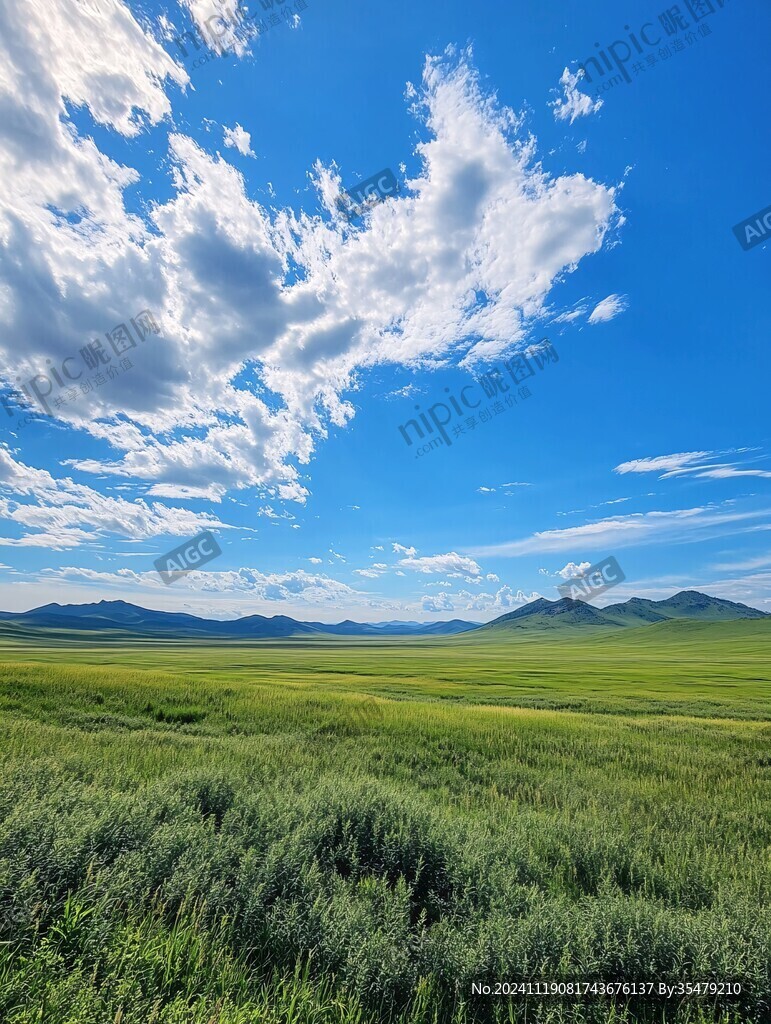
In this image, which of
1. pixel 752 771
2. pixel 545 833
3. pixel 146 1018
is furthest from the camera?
Answer: pixel 752 771

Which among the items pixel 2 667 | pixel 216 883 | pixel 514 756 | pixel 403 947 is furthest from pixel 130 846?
pixel 2 667

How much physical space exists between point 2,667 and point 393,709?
67.6ft

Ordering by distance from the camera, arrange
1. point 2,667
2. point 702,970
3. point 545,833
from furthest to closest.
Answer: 1. point 2,667
2. point 545,833
3. point 702,970

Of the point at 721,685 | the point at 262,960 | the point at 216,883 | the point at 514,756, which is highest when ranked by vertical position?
the point at 216,883

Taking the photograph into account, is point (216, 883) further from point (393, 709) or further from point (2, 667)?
point (2, 667)

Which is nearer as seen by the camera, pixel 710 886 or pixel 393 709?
pixel 710 886

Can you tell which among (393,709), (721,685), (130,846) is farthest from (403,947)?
(721,685)

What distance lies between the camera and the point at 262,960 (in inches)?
178

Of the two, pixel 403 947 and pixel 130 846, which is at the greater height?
pixel 130 846

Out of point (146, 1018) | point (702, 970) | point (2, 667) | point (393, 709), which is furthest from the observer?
point (2, 667)

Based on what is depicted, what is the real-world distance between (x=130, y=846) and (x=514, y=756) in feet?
37.4

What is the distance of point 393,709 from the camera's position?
20594 millimetres

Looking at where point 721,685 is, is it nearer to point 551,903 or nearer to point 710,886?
point 710,886

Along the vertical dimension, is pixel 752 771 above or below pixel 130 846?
below
